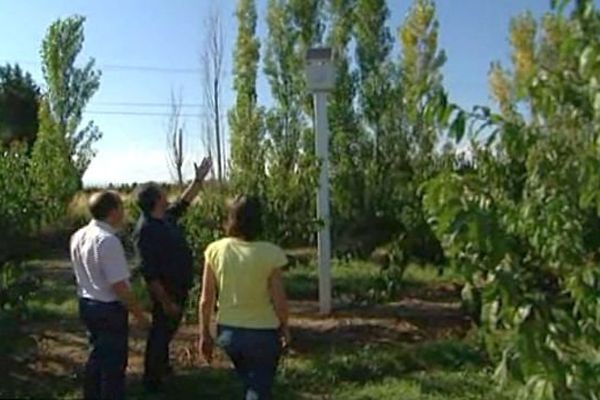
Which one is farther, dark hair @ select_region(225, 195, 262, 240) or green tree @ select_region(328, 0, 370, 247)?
green tree @ select_region(328, 0, 370, 247)

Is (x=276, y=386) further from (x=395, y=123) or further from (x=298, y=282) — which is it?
(x=395, y=123)

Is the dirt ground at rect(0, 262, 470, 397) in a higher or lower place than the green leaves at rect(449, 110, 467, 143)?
Answer: lower

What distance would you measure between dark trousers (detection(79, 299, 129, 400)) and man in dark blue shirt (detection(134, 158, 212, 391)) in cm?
79

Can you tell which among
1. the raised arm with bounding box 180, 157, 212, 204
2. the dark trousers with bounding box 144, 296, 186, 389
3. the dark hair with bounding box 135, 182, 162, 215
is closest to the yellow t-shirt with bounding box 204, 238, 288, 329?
the dark hair with bounding box 135, 182, 162, 215

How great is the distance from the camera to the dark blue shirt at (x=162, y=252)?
6.52 metres

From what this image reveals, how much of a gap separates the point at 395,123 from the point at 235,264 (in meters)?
17.1

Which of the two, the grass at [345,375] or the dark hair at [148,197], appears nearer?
the dark hair at [148,197]

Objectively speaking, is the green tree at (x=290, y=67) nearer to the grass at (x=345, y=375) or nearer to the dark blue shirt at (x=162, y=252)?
the grass at (x=345, y=375)

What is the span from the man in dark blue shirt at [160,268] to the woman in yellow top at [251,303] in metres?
1.51

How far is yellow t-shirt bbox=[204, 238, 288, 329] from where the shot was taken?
5.00 metres

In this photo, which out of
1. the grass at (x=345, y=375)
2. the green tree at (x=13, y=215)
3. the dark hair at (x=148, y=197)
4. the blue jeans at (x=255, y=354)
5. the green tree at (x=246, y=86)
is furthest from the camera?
the green tree at (x=246, y=86)

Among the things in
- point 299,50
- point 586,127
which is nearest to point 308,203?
point 586,127

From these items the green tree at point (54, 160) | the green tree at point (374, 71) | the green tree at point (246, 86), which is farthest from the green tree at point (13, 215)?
the green tree at point (374, 71)

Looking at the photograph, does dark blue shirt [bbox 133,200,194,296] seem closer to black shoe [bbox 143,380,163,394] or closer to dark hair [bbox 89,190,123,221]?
black shoe [bbox 143,380,163,394]
